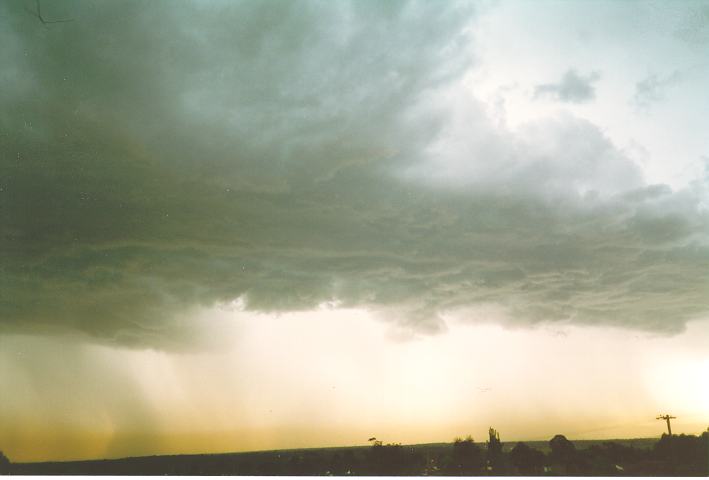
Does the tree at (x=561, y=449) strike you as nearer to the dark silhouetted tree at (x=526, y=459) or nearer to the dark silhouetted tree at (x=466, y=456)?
the dark silhouetted tree at (x=526, y=459)

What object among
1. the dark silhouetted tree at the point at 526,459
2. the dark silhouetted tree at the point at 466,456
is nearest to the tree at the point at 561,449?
the dark silhouetted tree at the point at 526,459

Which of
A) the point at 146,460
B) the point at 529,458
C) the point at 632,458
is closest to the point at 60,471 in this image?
the point at 146,460

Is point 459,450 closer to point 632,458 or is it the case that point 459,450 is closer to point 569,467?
point 569,467

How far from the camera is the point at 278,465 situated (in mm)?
34062

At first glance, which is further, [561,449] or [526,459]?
[526,459]

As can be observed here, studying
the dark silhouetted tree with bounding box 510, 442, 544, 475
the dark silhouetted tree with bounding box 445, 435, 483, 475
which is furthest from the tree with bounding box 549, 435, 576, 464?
the dark silhouetted tree with bounding box 445, 435, 483, 475

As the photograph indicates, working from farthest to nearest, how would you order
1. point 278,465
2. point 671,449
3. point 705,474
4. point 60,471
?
point 278,465
point 60,471
point 671,449
point 705,474

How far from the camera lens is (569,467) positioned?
2122 centimetres

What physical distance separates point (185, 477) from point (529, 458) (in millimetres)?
14683

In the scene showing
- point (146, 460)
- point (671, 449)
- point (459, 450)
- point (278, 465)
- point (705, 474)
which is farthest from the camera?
point (278, 465)

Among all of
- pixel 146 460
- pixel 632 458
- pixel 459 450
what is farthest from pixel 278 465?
pixel 632 458

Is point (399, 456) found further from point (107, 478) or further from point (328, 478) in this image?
point (107, 478)

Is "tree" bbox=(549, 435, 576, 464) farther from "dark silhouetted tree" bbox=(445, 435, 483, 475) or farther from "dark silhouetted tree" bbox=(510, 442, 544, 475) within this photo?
"dark silhouetted tree" bbox=(445, 435, 483, 475)

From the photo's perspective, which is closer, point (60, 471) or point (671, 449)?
point (671, 449)
